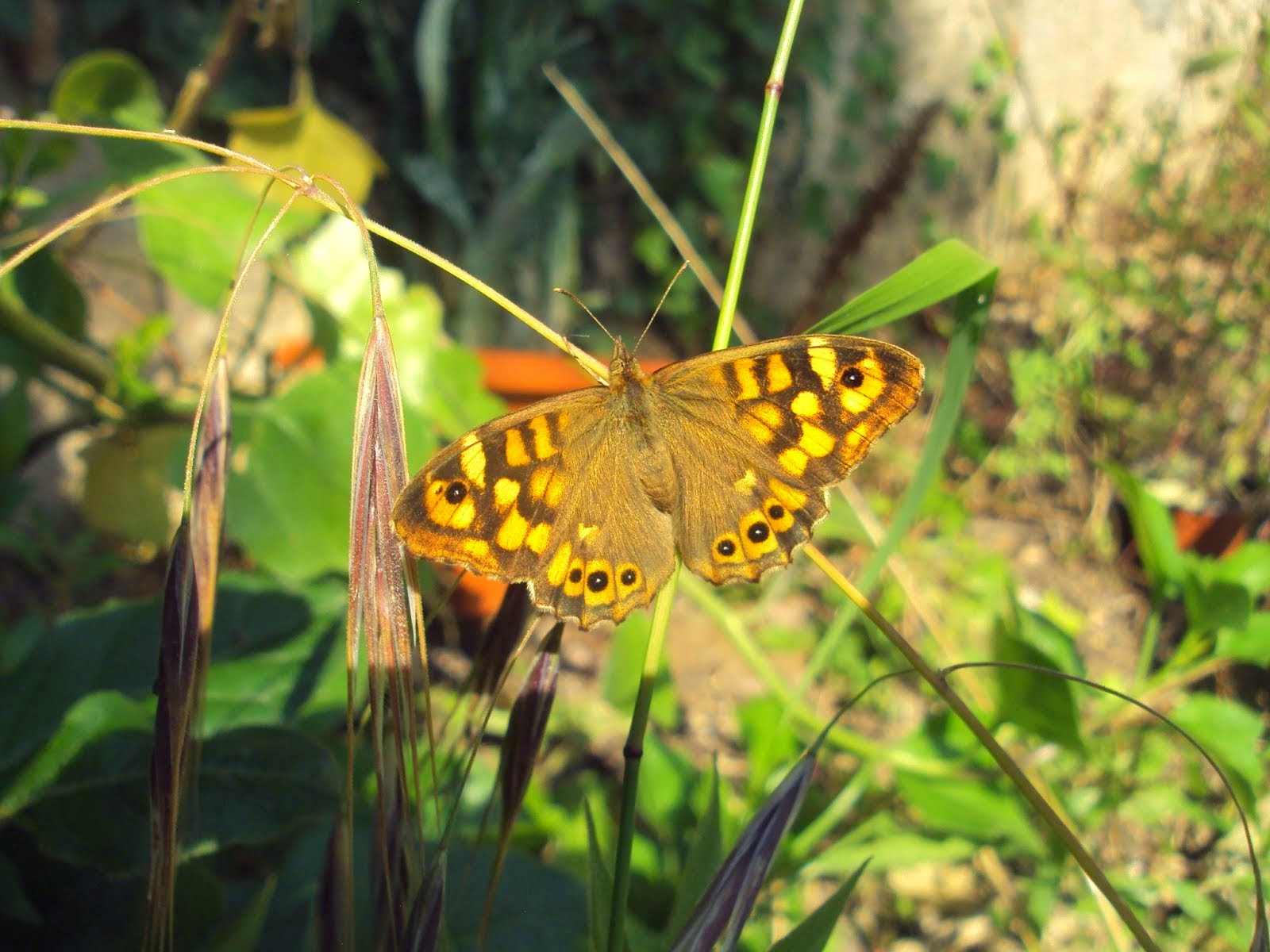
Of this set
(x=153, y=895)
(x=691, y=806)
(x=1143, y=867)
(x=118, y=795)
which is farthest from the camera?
(x=1143, y=867)

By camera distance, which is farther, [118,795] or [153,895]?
[118,795]

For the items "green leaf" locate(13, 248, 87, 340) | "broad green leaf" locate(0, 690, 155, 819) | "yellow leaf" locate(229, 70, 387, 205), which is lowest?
"broad green leaf" locate(0, 690, 155, 819)

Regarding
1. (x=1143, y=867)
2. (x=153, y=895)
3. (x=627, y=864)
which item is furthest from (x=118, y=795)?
(x=1143, y=867)

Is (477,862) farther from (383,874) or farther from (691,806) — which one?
(383,874)

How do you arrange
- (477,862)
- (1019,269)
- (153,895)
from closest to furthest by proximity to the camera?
(153,895) → (477,862) → (1019,269)

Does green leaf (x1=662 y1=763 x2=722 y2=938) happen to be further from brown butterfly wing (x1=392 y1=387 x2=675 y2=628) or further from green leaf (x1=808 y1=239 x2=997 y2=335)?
green leaf (x1=808 y1=239 x2=997 y2=335)

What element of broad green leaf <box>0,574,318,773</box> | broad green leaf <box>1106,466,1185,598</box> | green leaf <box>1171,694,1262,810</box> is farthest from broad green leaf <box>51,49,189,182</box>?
green leaf <box>1171,694,1262,810</box>

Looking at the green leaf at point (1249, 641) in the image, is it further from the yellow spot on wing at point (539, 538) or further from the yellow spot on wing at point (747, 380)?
the yellow spot on wing at point (539, 538)

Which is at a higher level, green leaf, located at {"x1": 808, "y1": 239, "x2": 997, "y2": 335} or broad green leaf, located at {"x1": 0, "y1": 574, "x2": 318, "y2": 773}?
broad green leaf, located at {"x1": 0, "y1": 574, "x2": 318, "y2": 773}
